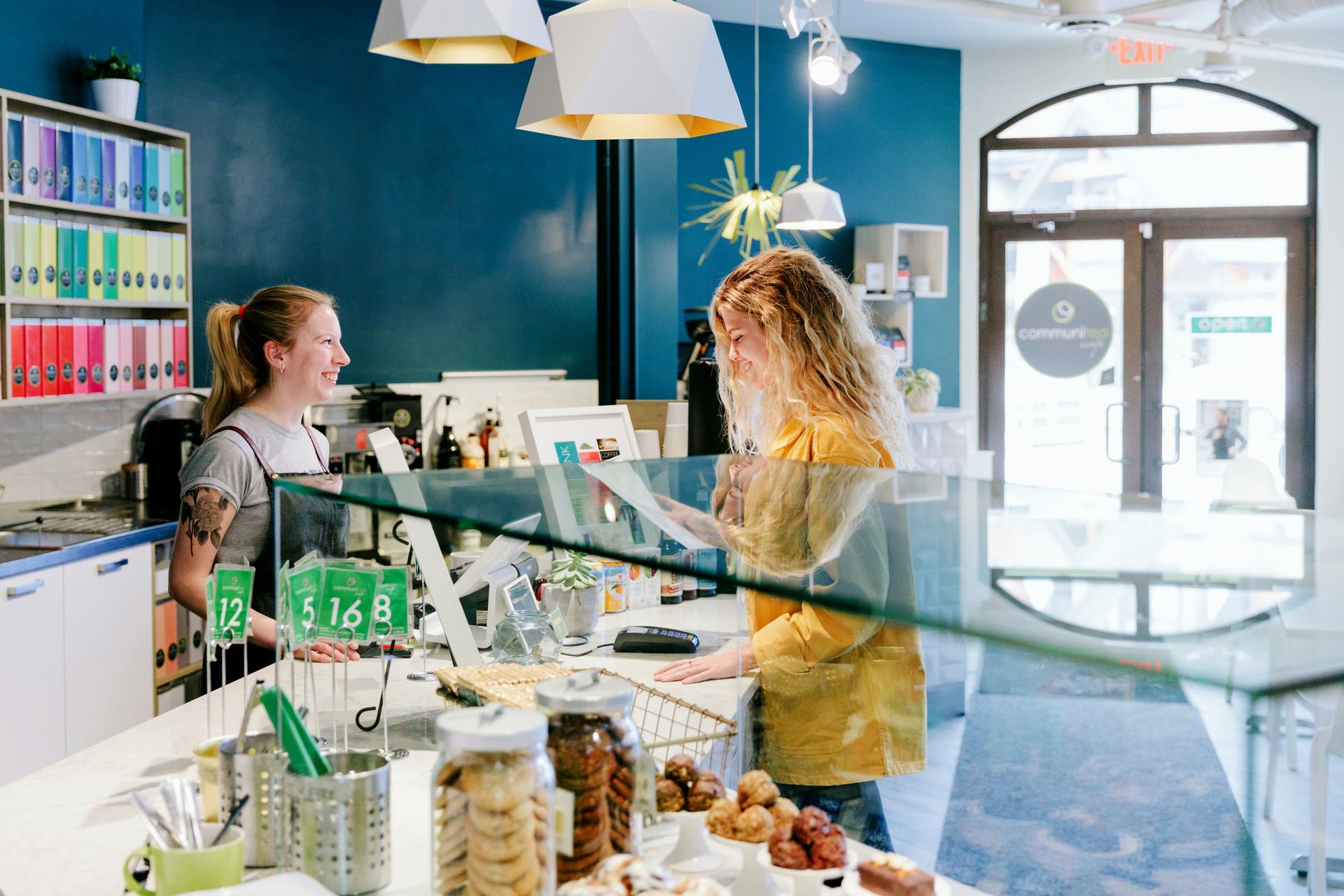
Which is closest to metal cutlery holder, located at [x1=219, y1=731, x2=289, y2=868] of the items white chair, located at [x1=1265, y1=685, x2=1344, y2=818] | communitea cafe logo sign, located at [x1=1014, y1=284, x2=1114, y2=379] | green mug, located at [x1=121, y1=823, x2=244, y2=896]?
green mug, located at [x1=121, y1=823, x2=244, y2=896]

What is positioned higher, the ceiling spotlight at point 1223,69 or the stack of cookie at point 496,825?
the ceiling spotlight at point 1223,69

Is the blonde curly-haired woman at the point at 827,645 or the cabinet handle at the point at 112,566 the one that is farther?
the cabinet handle at the point at 112,566

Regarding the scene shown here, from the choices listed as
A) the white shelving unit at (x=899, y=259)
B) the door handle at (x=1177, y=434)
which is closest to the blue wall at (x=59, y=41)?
the white shelving unit at (x=899, y=259)

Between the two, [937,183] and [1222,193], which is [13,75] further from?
[1222,193]

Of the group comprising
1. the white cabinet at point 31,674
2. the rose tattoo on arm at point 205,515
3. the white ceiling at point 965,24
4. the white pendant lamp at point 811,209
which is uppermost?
the white ceiling at point 965,24

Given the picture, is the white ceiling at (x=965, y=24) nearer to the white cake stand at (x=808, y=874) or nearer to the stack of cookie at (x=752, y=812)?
the stack of cookie at (x=752, y=812)

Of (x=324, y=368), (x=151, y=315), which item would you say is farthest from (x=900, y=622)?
(x=151, y=315)

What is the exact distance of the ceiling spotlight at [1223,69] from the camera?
5949 mm

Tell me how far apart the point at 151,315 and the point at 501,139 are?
208 centimetres

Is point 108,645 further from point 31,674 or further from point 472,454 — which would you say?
point 472,454

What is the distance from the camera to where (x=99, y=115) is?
14.4 ft

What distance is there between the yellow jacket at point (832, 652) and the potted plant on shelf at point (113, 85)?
12.8ft

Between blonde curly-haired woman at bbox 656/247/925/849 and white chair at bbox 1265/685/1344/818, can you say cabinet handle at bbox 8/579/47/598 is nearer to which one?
blonde curly-haired woman at bbox 656/247/925/849

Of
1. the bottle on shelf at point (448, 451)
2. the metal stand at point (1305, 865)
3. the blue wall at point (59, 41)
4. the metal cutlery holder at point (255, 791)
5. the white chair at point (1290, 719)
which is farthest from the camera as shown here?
the bottle on shelf at point (448, 451)
